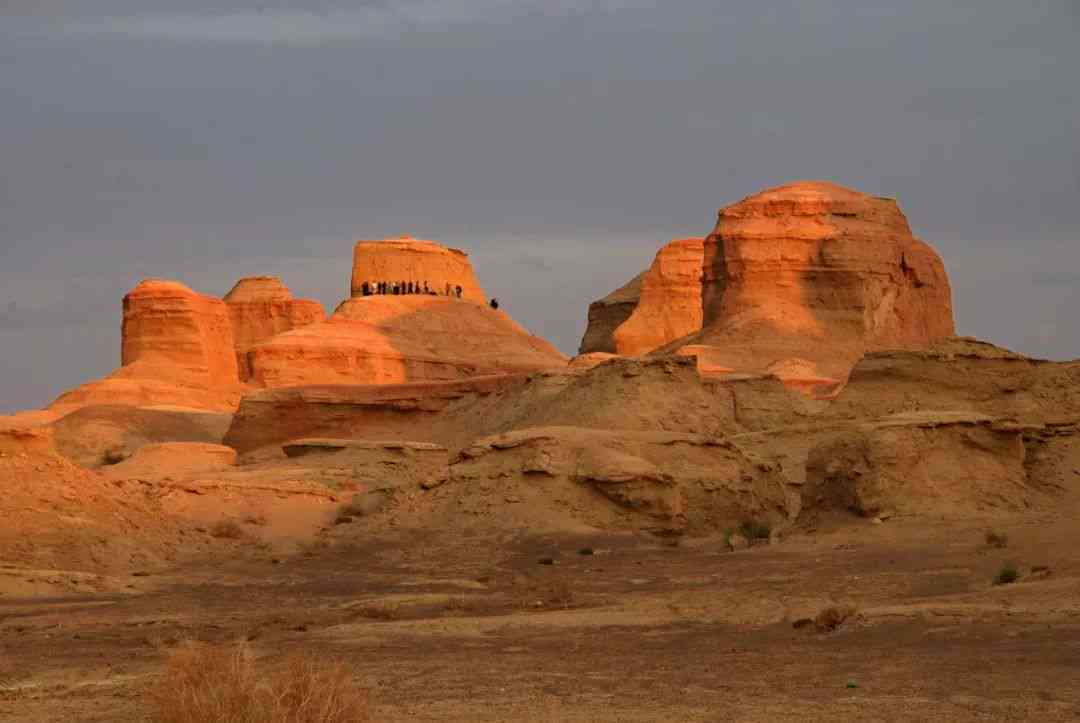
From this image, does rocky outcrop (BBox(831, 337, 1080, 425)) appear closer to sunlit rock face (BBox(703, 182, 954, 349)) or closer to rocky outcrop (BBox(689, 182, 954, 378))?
rocky outcrop (BBox(689, 182, 954, 378))

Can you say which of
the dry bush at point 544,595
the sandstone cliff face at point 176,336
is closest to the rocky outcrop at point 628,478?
the dry bush at point 544,595

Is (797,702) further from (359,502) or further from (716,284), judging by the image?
(716,284)

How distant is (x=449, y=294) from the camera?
88.8 m

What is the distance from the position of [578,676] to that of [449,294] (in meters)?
75.3

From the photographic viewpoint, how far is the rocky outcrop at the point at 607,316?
291 feet

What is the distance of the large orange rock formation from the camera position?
62094 mm

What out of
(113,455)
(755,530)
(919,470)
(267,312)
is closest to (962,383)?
(919,470)

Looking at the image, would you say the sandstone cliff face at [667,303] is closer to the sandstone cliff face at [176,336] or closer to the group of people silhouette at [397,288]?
the group of people silhouette at [397,288]

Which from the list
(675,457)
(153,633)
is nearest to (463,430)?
(675,457)

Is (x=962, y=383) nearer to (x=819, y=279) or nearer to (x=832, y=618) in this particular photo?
(x=832, y=618)

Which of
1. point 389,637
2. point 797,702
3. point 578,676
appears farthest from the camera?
point 389,637

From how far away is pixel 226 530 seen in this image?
28.2 metres

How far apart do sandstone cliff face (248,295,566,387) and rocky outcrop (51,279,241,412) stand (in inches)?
335

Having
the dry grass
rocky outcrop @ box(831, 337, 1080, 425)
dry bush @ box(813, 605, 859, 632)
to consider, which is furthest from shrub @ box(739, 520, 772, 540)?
the dry grass
